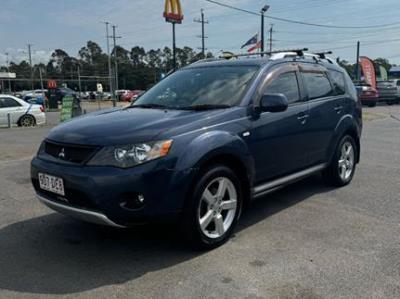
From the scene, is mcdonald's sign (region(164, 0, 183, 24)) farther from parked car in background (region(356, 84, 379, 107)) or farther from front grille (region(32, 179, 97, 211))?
front grille (region(32, 179, 97, 211))

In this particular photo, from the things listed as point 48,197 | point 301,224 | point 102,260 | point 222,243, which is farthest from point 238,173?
point 48,197

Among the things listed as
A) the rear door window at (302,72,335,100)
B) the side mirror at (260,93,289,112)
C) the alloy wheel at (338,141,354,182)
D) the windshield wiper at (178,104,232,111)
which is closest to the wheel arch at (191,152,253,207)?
the windshield wiper at (178,104,232,111)

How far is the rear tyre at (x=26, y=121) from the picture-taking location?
18.6 m

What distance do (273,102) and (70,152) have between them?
6.66 ft

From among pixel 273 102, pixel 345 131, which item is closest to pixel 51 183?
pixel 273 102

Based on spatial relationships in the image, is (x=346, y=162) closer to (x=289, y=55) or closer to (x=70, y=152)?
(x=289, y=55)

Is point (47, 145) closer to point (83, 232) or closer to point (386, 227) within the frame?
point (83, 232)

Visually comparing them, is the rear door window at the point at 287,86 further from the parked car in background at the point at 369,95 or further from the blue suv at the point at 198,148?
the parked car in background at the point at 369,95

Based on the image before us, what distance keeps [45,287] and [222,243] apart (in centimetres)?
165

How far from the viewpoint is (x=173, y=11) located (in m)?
25.2

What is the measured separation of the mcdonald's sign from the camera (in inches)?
969

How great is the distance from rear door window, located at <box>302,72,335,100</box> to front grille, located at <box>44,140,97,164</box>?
3023mm

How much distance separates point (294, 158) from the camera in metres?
5.34

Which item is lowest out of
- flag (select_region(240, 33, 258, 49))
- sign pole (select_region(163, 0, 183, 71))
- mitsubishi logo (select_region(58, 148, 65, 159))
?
mitsubishi logo (select_region(58, 148, 65, 159))
